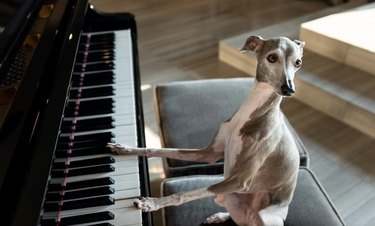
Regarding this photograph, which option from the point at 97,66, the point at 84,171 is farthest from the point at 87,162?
the point at 97,66

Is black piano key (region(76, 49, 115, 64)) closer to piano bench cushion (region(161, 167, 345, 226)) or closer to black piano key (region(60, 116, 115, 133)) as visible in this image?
black piano key (region(60, 116, 115, 133))

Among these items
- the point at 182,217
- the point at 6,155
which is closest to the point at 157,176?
the point at 182,217

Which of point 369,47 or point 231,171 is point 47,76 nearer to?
point 231,171

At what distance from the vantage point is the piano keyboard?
1.06 m

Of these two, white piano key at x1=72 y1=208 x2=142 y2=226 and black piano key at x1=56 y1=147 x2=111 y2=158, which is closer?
white piano key at x1=72 y1=208 x2=142 y2=226

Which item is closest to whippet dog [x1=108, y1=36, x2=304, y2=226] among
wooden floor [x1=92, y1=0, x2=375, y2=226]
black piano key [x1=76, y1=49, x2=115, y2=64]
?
black piano key [x1=76, y1=49, x2=115, y2=64]

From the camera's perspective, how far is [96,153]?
1.23 meters

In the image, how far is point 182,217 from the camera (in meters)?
1.36

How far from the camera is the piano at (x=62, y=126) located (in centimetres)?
92

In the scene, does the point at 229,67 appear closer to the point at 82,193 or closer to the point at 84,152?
the point at 84,152

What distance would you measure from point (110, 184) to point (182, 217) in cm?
33

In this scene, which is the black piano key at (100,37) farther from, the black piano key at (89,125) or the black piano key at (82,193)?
the black piano key at (82,193)

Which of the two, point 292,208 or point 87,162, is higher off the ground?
point 87,162

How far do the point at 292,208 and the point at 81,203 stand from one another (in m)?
0.71
